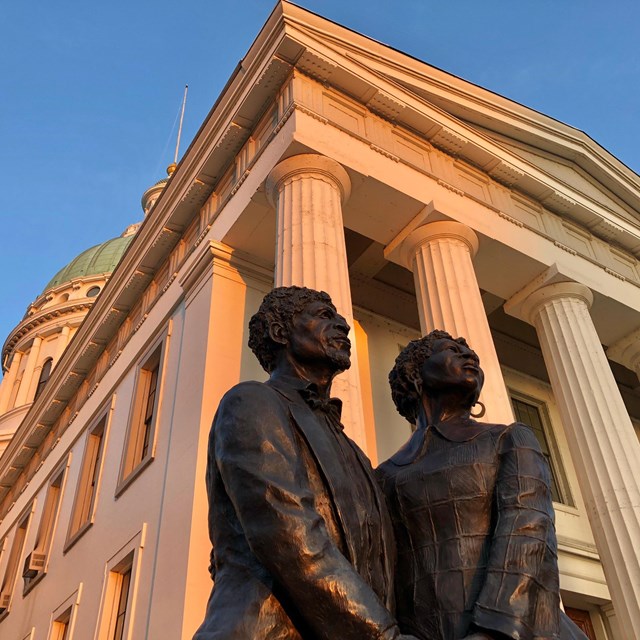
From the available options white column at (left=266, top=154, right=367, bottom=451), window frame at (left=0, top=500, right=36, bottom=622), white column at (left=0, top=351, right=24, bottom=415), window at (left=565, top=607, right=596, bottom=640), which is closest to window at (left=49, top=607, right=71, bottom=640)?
window frame at (left=0, top=500, right=36, bottom=622)

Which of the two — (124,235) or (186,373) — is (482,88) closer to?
(186,373)

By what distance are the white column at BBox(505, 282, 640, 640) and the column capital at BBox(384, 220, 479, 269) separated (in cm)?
194

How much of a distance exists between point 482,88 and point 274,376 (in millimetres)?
12641

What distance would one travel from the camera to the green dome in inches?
1811

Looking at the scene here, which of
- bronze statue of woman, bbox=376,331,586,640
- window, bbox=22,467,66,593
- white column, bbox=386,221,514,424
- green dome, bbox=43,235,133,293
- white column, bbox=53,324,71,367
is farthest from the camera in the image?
green dome, bbox=43,235,133,293

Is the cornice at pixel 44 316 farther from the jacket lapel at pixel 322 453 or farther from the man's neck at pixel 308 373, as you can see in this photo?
→ the jacket lapel at pixel 322 453

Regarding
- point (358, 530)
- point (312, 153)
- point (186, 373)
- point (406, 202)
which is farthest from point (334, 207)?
point (358, 530)

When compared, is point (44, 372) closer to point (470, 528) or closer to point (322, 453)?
point (322, 453)

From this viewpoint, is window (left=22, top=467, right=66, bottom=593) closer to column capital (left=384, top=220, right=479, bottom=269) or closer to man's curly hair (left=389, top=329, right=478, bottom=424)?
column capital (left=384, top=220, right=479, bottom=269)

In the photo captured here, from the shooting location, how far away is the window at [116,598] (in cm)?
1152

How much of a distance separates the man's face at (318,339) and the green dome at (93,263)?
143 feet

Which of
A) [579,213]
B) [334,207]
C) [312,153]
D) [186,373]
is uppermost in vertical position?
[579,213]

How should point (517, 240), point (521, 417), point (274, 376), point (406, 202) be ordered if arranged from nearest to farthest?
point (274, 376), point (406, 202), point (517, 240), point (521, 417)

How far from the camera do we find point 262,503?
6.50ft
